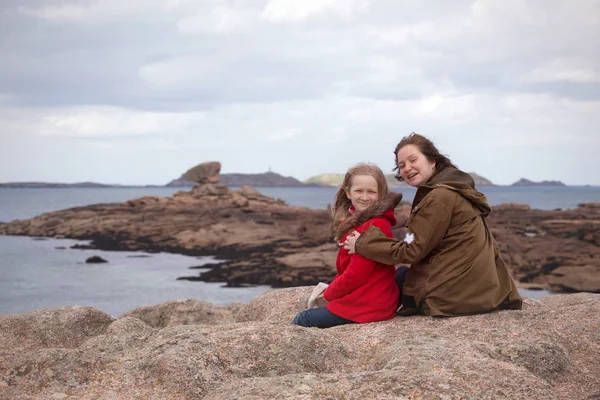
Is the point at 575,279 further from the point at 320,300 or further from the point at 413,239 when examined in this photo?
the point at 413,239

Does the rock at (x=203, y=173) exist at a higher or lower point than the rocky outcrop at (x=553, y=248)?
higher

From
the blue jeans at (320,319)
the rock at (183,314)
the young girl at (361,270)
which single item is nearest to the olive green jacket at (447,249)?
the young girl at (361,270)

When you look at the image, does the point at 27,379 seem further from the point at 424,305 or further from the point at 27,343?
the point at 424,305

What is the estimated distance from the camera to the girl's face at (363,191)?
640 centimetres

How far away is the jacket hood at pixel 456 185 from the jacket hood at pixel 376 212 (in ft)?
0.88

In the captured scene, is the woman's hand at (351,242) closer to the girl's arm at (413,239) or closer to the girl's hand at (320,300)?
the girl's arm at (413,239)

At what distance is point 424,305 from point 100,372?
11.4ft

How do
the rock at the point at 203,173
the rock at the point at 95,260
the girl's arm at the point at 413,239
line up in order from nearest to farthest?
1. the girl's arm at the point at 413,239
2. the rock at the point at 95,260
3. the rock at the point at 203,173

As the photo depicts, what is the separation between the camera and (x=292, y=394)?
4.00 m

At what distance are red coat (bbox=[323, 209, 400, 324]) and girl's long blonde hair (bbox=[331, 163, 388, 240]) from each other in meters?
0.24

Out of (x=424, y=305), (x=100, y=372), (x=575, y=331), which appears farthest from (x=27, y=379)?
(x=575, y=331)

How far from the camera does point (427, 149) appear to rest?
6.55 metres

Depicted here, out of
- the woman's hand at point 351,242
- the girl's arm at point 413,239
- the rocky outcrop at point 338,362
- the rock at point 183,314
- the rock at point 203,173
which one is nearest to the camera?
the rocky outcrop at point 338,362

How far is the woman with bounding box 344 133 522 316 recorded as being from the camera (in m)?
6.17
